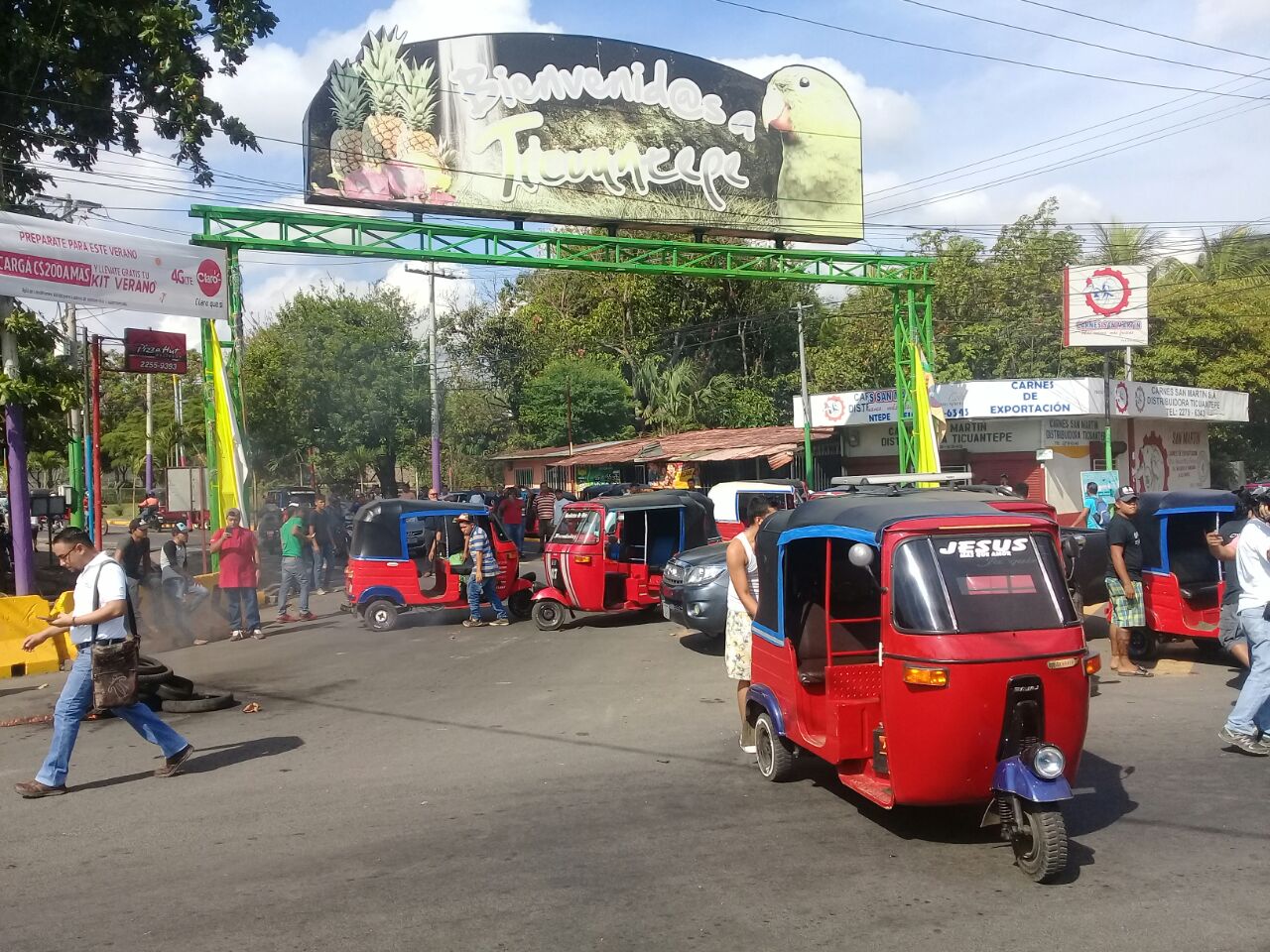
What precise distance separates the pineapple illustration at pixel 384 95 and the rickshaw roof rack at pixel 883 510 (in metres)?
17.4

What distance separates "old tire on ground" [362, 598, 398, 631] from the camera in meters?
16.4

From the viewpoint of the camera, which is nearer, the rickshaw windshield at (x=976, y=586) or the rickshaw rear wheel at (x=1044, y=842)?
the rickshaw rear wheel at (x=1044, y=842)

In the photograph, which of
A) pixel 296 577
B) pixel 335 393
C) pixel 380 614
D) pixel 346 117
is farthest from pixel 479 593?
pixel 335 393

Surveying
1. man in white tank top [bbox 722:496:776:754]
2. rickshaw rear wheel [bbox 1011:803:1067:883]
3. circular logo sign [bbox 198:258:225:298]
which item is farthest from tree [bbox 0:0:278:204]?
rickshaw rear wheel [bbox 1011:803:1067:883]

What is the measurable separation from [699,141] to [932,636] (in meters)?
21.7

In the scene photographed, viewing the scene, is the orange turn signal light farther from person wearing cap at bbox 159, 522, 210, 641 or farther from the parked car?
person wearing cap at bbox 159, 522, 210, 641

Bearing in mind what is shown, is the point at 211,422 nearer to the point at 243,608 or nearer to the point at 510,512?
the point at 243,608

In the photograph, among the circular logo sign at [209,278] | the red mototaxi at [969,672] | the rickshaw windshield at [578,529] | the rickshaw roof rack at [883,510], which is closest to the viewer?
the red mototaxi at [969,672]

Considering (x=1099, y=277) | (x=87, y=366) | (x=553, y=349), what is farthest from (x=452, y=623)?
(x=553, y=349)

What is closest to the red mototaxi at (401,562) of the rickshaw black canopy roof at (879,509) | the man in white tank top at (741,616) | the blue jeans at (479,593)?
the blue jeans at (479,593)

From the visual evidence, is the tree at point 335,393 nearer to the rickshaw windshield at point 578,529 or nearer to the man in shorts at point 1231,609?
the rickshaw windshield at point 578,529

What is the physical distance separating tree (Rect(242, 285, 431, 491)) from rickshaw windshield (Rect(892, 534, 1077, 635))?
4165 centimetres

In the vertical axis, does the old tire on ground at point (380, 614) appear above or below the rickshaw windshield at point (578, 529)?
below

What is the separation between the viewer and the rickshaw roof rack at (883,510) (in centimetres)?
605
